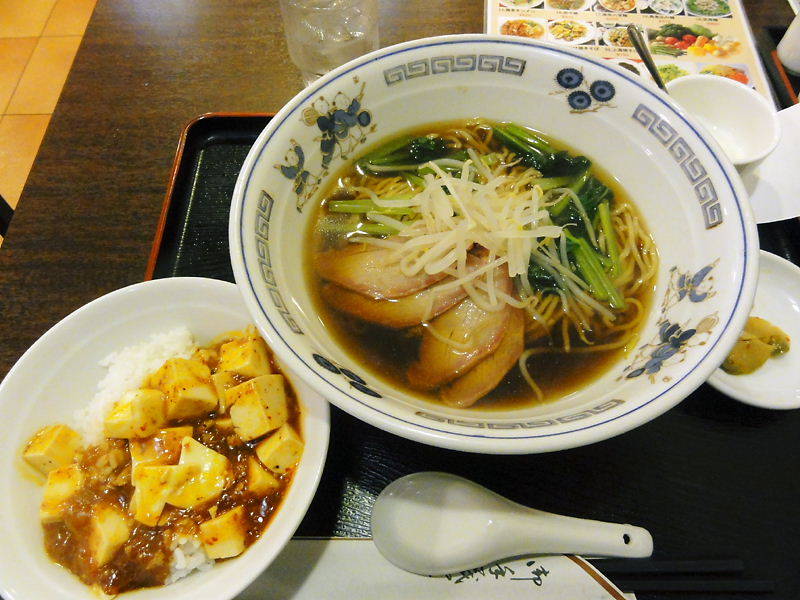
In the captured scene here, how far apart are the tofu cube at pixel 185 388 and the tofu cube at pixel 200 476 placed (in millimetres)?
91

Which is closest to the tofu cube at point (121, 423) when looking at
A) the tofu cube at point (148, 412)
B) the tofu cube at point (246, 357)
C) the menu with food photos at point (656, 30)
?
the tofu cube at point (148, 412)

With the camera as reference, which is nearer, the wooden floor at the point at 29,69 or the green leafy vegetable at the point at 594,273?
the green leafy vegetable at the point at 594,273

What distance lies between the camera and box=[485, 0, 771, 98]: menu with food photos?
7.13 ft

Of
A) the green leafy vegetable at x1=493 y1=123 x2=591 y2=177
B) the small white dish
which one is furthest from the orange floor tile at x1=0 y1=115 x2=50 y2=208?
the small white dish

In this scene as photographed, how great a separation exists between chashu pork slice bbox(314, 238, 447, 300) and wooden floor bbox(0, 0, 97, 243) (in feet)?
9.98

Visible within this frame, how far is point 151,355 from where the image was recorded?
1.42 m

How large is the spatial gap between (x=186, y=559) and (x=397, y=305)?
790 mm

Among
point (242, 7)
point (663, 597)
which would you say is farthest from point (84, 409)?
point (242, 7)

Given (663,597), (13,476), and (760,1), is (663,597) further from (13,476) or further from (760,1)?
(760,1)

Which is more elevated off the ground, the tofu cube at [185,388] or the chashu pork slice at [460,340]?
the chashu pork slice at [460,340]

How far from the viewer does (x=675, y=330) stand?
1.16 metres

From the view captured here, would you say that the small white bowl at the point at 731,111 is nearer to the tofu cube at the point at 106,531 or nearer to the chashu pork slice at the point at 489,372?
the chashu pork slice at the point at 489,372

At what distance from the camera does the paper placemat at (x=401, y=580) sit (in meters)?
1.11

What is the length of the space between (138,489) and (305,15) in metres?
1.84
